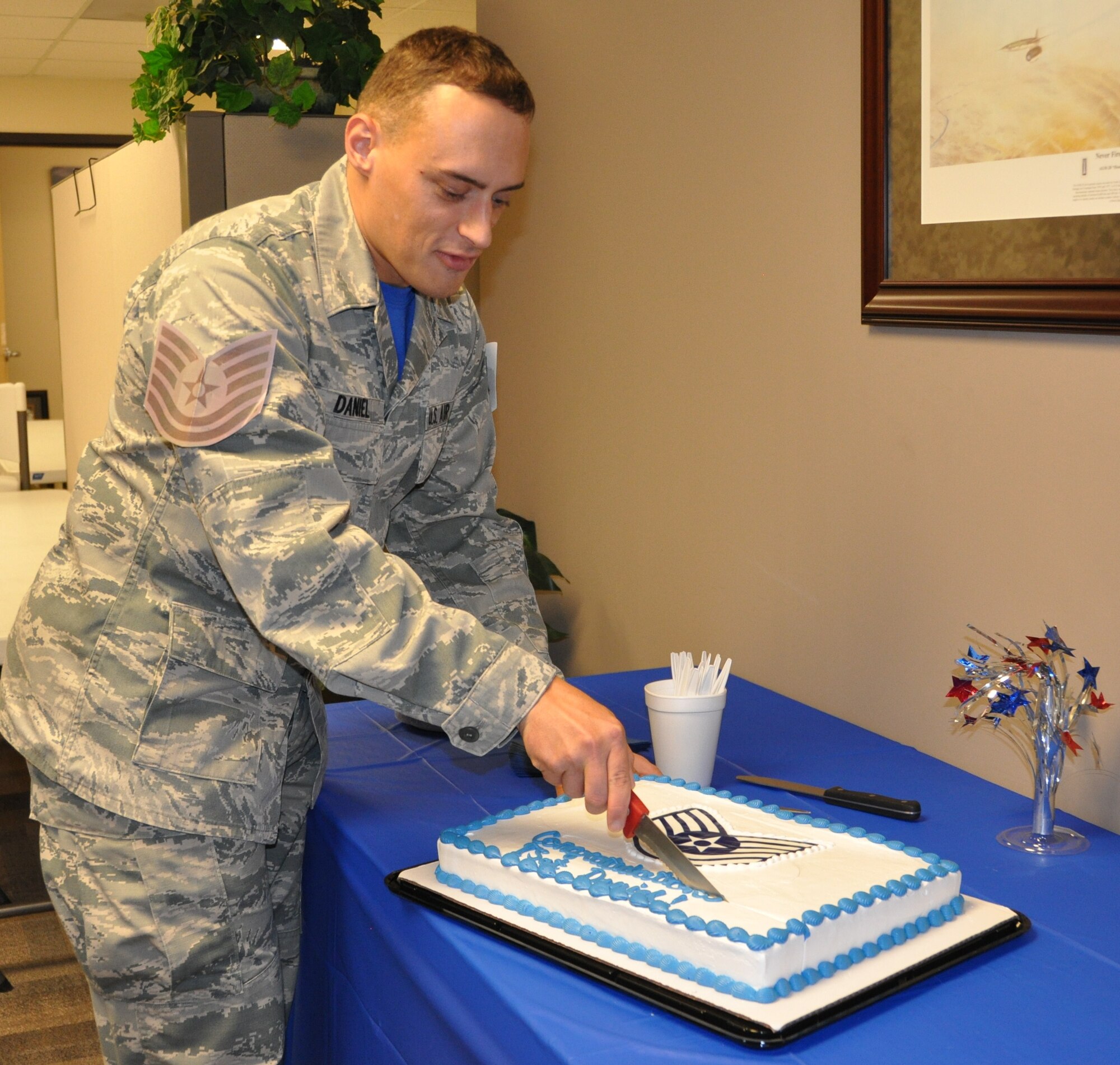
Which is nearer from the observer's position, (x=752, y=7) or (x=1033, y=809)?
(x=1033, y=809)

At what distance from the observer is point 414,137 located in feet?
3.76

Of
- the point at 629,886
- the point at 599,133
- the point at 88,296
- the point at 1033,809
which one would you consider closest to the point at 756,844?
the point at 629,886

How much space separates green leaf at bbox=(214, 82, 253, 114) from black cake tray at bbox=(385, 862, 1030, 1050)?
1.69m

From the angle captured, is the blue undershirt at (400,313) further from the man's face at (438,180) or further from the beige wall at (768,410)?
the beige wall at (768,410)

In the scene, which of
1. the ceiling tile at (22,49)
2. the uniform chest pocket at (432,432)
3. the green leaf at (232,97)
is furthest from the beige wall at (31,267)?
the uniform chest pocket at (432,432)

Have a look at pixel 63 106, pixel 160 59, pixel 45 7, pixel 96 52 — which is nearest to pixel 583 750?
pixel 160 59

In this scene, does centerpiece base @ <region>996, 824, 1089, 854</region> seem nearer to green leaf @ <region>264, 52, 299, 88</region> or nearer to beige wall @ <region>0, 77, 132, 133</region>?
green leaf @ <region>264, 52, 299, 88</region>

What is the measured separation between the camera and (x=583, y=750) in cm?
100

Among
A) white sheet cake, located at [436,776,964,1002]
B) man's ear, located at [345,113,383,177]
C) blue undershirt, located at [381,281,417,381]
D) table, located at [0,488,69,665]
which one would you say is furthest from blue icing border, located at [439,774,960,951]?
table, located at [0,488,69,665]

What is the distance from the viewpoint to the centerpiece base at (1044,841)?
1.15m

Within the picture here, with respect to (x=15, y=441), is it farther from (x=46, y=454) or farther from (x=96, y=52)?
(x=96, y=52)

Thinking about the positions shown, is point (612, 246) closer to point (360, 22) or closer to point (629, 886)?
point (360, 22)

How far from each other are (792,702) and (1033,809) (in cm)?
48

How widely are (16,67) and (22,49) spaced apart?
0.54 meters
